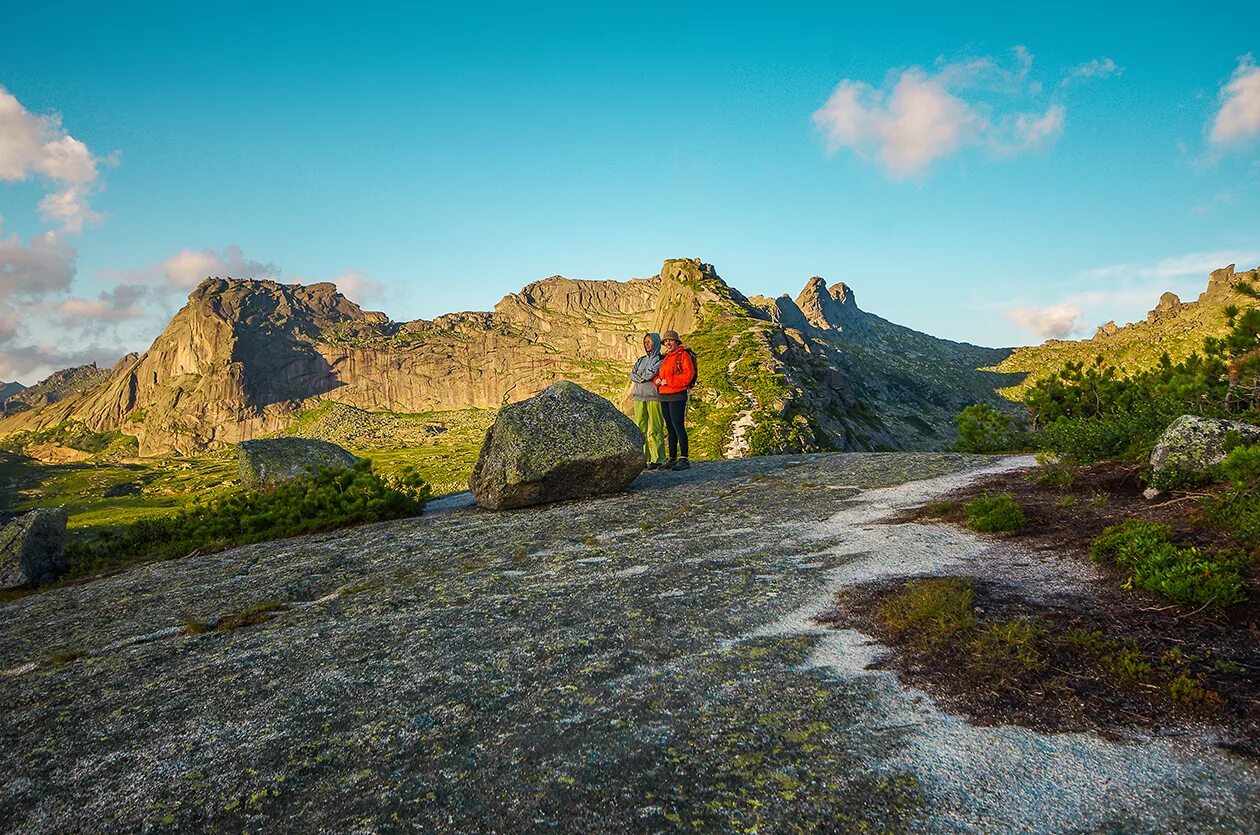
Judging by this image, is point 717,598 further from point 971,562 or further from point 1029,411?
point 1029,411

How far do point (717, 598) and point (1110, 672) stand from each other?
3.95m

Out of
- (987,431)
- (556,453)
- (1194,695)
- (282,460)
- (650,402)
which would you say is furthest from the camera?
(987,431)

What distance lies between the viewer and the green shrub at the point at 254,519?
15047mm

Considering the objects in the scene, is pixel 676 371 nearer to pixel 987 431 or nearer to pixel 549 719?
pixel 987 431

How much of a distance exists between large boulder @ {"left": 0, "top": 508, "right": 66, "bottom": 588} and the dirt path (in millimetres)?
3856

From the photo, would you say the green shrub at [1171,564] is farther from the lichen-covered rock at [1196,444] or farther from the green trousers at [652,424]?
the green trousers at [652,424]

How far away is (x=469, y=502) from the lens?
18.0 meters

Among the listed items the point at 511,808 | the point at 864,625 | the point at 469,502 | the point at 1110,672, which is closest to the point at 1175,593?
the point at 1110,672

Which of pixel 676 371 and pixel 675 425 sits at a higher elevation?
pixel 676 371

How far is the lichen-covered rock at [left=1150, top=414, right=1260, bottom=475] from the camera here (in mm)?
10790

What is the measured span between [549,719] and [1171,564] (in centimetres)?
707

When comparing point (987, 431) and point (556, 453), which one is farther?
point (987, 431)

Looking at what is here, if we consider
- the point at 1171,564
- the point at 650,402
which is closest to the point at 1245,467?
the point at 1171,564

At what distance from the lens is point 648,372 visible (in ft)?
64.2
